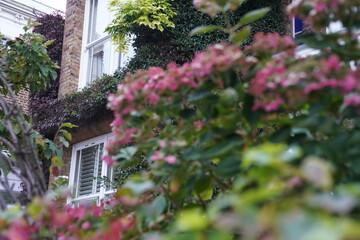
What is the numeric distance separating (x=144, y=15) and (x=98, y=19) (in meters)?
2.46

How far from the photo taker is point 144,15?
5699mm

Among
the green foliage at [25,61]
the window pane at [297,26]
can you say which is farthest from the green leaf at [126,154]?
the window pane at [297,26]

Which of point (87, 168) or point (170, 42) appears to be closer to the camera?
point (170, 42)

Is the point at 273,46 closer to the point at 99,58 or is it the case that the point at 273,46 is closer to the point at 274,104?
the point at 274,104

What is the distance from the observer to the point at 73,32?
7.89 metres

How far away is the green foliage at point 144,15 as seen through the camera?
18.6 ft

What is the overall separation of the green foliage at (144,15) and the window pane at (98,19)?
1758 mm

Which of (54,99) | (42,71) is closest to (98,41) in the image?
(54,99)

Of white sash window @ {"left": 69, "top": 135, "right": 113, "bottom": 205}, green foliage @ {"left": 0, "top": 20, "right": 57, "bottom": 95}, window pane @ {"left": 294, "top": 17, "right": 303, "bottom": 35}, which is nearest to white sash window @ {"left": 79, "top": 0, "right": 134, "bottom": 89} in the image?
white sash window @ {"left": 69, "top": 135, "right": 113, "bottom": 205}

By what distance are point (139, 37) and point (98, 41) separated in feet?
5.64

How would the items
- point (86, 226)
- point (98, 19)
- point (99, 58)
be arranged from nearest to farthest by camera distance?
point (86, 226) < point (99, 58) < point (98, 19)

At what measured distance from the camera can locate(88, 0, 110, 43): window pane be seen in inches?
304

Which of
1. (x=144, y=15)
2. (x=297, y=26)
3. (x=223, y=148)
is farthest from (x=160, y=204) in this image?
(x=297, y=26)

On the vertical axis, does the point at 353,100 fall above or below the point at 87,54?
below
